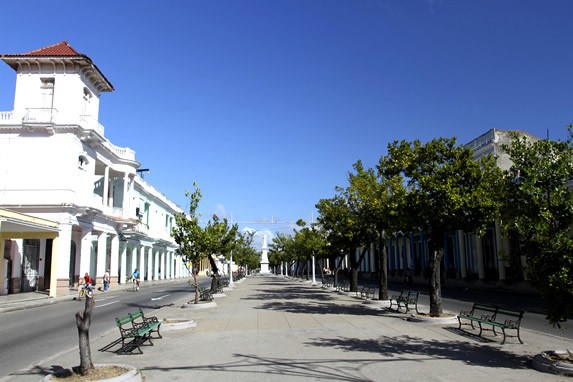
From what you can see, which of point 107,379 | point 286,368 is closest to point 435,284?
point 286,368

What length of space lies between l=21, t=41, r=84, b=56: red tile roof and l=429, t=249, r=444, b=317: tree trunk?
31126mm

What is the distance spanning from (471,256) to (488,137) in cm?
1101

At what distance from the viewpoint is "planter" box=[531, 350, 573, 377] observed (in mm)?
8141

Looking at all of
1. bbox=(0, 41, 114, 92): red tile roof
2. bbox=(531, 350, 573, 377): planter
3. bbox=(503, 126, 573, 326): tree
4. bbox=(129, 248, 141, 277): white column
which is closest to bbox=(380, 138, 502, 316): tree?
bbox=(503, 126, 573, 326): tree

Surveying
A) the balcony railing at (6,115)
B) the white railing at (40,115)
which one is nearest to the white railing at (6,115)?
the balcony railing at (6,115)

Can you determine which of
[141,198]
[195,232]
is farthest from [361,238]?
[141,198]

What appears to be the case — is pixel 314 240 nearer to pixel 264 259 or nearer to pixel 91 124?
pixel 91 124

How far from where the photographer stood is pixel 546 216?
8781mm

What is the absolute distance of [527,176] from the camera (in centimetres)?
962

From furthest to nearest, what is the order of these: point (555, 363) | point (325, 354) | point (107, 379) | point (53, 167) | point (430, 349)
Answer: point (53, 167)
point (430, 349)
point (325, 354)
point (555, 363)
point (107, 379)

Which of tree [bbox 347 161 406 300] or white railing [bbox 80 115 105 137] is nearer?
tree [bbox 347 161 406 300]

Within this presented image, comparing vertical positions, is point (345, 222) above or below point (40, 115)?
below

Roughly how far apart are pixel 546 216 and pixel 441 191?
6.13 meters

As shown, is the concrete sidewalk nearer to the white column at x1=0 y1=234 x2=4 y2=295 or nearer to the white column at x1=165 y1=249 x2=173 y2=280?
the white column at x1=0 y1=234 x2=4 y2=295
